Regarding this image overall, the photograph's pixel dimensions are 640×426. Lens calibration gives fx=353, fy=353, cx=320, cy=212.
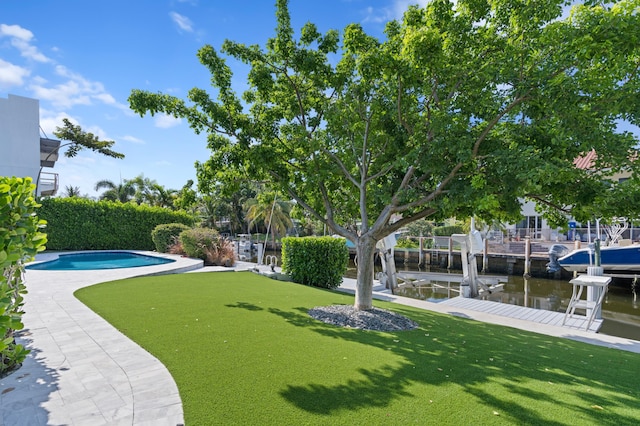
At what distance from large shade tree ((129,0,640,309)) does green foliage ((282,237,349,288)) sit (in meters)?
3.66

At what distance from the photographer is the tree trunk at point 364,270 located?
7777 millimetres

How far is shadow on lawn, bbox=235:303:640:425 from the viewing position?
3668mm

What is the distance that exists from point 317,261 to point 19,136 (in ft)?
76.7

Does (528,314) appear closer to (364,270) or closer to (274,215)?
(364,270)

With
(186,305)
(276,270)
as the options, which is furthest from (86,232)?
(186,305)

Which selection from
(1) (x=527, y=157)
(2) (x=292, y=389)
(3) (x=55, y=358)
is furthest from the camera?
(1) (x=527, y=157)

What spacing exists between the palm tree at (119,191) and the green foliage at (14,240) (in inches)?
1615

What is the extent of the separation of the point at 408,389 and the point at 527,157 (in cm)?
376

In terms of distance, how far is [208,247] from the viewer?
57.9ft

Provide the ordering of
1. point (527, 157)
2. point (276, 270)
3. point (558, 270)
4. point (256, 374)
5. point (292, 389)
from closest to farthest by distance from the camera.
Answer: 1. point (292, 389)
2. point (256, 374)
3. point (527, 157)
4. point (276, 270)
5. point (558, 270)

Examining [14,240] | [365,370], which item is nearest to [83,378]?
[14,240]

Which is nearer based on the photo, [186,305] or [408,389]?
[408,389]

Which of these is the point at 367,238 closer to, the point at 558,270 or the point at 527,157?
the point at 527,157

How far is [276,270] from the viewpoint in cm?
1462
